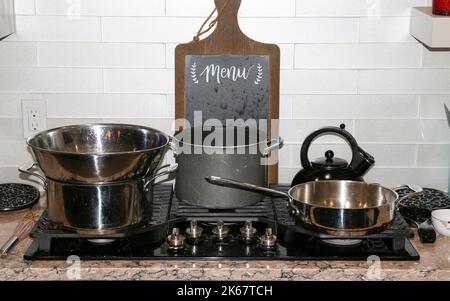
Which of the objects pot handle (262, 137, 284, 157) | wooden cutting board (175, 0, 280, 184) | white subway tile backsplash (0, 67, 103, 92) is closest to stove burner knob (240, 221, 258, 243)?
pot handle (262, 137, 284, 157)

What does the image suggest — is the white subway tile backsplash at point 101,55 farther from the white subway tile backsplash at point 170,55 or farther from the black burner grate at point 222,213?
the black burner grate at point 222,213

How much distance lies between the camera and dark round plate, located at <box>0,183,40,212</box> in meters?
2.27

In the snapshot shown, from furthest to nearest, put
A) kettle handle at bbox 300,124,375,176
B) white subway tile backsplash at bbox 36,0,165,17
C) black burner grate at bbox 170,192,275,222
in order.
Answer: white subway tile backsplash at bbox 36,0,165,17 → kettle handle at bbox 300,124,375,176 → black burner grate at bbox 170,192,275,222

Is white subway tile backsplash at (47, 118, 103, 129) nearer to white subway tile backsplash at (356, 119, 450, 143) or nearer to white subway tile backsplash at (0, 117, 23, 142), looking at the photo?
white subway tile backsplash at (0, 117, 23, 142)

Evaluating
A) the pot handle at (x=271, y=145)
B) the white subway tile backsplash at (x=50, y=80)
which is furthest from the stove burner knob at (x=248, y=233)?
the white subway tile backsplash at (x=50, y=80)

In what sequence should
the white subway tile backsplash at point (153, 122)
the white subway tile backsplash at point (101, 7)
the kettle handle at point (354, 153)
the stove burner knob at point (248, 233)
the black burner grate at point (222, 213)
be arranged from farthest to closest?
the white subway tile backsplash at point (153, 122)
the white subway tile backsplash at point (101, 7)
the kettle handle at point (354, 153)
the black burner grate at point (222, 213)
the stove burner knob at point (248, 233)

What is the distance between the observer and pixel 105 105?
2.46m

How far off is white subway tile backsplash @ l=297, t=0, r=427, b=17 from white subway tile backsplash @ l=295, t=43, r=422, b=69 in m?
0.09

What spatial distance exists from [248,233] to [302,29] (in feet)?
2.31

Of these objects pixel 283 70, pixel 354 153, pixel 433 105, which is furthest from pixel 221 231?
pixel 433 105

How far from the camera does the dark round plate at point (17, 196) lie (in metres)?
2.27

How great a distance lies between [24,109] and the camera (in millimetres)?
2457

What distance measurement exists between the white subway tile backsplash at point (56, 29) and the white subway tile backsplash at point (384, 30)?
0.80 m

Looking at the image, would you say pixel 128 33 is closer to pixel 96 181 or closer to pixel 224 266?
pixel 96 181
